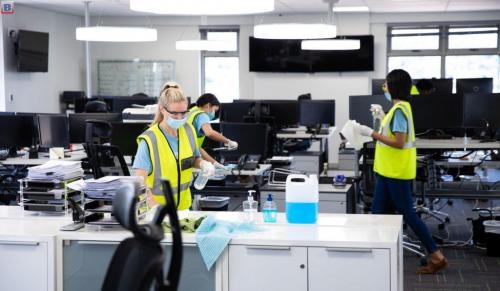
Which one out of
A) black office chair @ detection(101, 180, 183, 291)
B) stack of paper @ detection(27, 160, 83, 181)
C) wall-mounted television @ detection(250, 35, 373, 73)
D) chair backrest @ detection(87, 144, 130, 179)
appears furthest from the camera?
wall-mounted television @ detection(250, 35, 373, 73)

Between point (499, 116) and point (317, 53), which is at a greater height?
point (317, 53)

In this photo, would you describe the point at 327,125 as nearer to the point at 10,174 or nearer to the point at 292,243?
the point at 10,174

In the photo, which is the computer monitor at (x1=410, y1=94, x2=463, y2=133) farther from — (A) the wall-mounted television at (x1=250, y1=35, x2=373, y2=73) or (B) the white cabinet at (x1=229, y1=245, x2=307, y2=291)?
(A) the wall-mounted television at (x1=250, y1=35, x2=373, y2=73)

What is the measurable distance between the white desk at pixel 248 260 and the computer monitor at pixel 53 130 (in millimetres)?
4606

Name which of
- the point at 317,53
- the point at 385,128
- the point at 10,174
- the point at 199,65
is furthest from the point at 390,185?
the point at 199,65

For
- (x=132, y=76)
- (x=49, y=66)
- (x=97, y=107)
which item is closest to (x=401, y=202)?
(x=97, y=107)

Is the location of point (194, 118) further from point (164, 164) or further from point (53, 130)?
point (164, 164)

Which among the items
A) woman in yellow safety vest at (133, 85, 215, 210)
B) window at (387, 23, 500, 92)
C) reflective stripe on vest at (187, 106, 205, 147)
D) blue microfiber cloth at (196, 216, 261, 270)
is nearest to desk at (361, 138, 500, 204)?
reflective stripe on vest at (187, 106, 205, 147)

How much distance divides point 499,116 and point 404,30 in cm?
666

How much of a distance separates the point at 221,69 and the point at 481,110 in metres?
7.76

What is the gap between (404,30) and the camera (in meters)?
14.1

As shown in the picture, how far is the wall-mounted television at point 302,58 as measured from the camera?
13.7 metres

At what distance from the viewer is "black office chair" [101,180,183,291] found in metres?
1.98

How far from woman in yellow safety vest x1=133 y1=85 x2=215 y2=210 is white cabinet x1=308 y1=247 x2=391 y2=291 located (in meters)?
1.03
